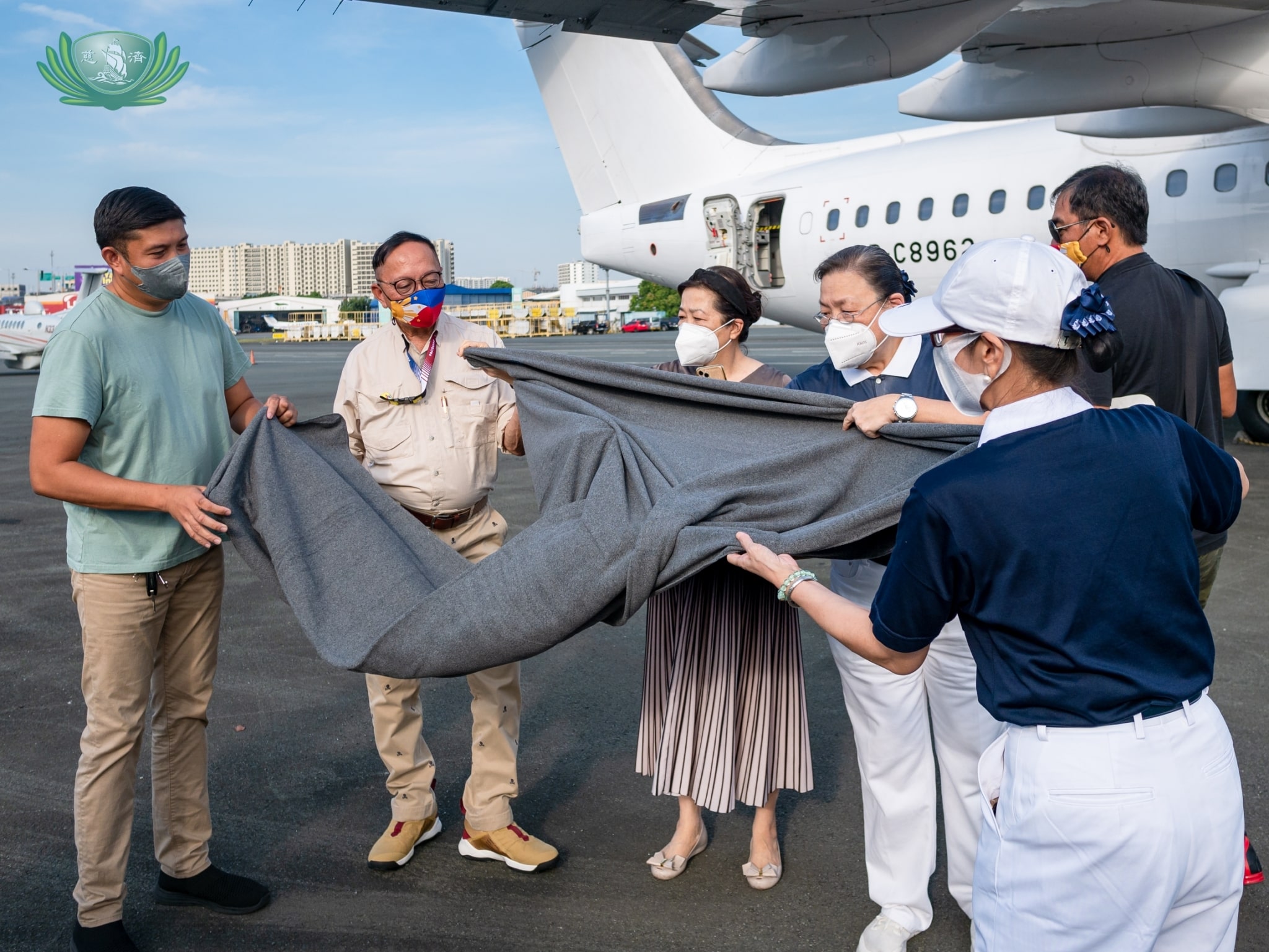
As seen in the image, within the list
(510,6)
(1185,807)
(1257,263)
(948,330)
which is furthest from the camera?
(1257,263)

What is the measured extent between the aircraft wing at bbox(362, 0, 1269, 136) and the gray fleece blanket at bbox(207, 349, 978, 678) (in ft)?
22.3

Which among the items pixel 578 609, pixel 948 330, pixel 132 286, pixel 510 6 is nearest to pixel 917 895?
pixel 578 609

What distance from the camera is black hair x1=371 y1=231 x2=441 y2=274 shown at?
3.69m

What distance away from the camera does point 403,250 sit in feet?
12.2

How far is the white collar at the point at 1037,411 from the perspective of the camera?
1924mm

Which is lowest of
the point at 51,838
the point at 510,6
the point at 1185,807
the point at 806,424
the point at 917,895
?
the point at 51,838

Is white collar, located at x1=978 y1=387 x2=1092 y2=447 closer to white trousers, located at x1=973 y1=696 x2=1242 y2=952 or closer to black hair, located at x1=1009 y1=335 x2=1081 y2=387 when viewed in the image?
black hair, located at x1=1009 y1=335 x2=1081 y2=387

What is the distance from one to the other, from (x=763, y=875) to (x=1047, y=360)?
2.32 metres

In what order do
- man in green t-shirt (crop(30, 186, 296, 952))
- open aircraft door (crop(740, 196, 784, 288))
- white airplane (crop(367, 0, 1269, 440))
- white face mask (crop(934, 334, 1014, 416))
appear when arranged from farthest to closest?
open aircraft door (crop(740, 196, 784, 288)), white airplane (crop(367, 0, 1269, 440)), man in green t-shirt (crop(30, 186, 296, 952)), white face mask (crop(934, 334, 1014, 416))

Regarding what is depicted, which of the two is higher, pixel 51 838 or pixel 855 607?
pixel 855 607

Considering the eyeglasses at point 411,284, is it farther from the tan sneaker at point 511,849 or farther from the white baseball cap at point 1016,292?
the white baseball cap at point 1016,292

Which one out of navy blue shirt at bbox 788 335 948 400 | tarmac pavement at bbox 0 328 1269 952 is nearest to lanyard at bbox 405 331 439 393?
tarmac pavement at bbox 0 328 1269 952

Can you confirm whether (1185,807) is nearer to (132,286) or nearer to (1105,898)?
(1105,898)

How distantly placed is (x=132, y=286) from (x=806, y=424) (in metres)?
2.09
